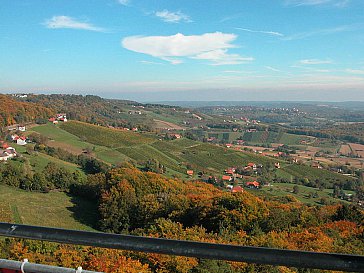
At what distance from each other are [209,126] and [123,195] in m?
80.8

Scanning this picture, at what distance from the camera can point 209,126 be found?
109250 millimetres

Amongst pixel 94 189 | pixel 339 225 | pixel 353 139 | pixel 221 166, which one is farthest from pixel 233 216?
pixel 353 139

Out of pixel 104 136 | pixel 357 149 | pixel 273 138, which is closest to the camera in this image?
pixel 104 136

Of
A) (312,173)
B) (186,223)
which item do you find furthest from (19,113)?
(312,173)

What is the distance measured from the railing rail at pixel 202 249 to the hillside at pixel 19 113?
→ 63.0m

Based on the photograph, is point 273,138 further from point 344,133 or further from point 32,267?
point 32,267

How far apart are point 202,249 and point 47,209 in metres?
31.3

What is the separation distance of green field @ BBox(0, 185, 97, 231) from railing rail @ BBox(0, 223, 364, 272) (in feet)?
83.1

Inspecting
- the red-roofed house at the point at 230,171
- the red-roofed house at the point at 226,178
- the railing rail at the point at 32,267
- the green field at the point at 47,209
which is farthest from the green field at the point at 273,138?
the railing rail at the point at 32,267

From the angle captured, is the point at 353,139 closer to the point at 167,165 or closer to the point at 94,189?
the point at 167,165

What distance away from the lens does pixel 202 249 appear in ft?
5.35

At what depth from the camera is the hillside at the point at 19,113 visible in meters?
58.7

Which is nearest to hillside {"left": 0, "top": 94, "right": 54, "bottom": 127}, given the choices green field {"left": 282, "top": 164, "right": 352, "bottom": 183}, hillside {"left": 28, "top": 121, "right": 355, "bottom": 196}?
hillside {"left": 28, "top": 121, "right": 355, "bottom": 196}

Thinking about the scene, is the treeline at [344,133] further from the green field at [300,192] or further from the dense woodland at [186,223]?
the dense woodland at [186,223]
